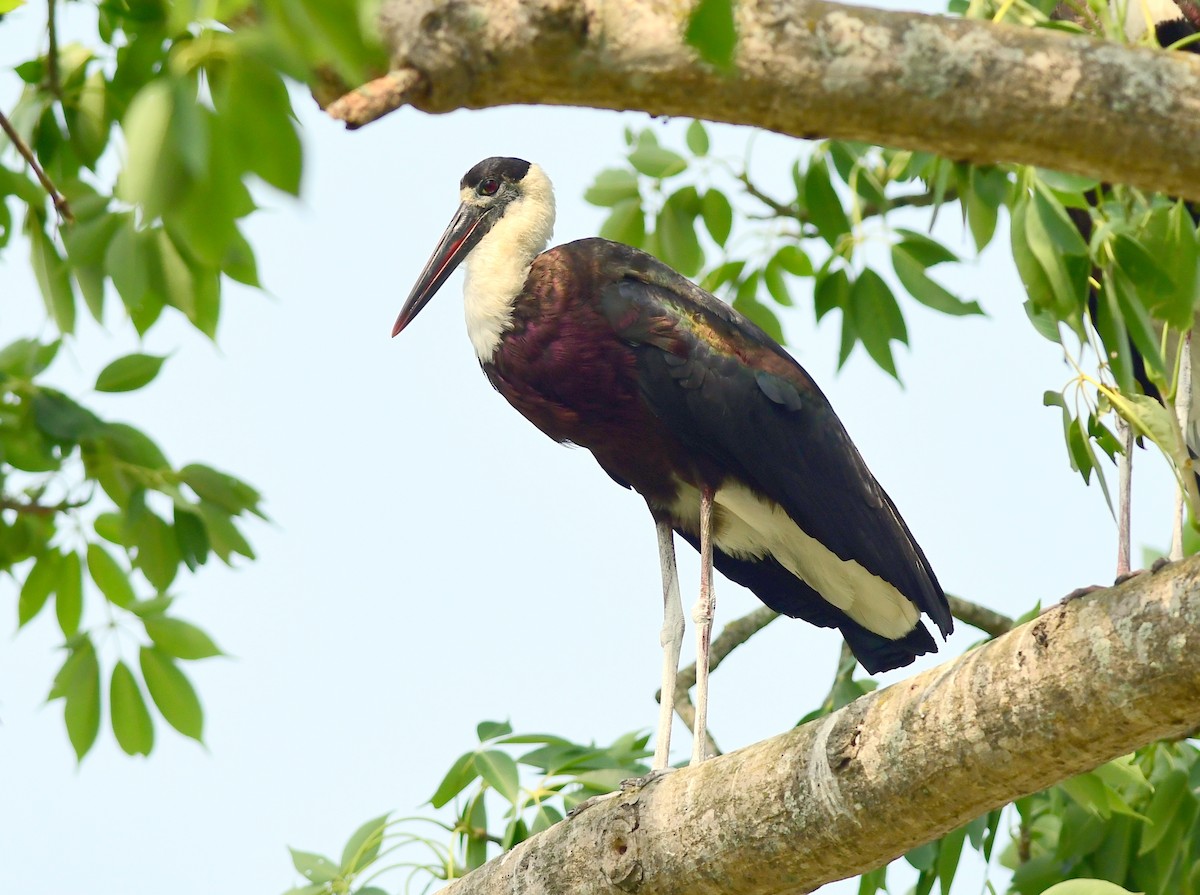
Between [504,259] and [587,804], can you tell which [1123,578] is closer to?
[587,804]

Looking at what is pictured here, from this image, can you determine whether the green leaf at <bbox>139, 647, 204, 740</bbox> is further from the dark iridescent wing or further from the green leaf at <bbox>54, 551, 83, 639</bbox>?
the dark iridescent wing

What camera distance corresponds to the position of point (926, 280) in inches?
130

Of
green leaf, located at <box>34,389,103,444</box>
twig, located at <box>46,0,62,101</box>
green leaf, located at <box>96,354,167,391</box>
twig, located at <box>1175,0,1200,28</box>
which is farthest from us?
twig, located at <box>1175,0,1200,28</box>

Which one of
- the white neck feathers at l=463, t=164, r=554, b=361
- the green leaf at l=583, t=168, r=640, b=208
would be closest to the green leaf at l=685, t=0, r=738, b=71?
the green leaf at l=583, t=168, r=640, b=208

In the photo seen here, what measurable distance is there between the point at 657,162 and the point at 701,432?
2.39ft

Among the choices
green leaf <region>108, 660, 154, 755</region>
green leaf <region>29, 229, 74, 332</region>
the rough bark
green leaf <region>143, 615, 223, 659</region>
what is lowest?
the rough bark

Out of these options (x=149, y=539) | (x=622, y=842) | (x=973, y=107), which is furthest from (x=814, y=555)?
(x=973, y=107)

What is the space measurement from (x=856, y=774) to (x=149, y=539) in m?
1.30

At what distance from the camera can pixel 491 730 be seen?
3760 mm

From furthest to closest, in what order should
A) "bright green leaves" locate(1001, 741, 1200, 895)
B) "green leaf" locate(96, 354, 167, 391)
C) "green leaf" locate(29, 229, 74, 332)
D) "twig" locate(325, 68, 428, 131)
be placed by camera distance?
1. "bright green leaves" locate(1001, 741, 1200, 895)
2. "green leaf" locate(96, 354, 167, 391)
3. "green leaf" locate(29, 229, 74, 332)
4. "twig" locate(325, 68, 428, 131)

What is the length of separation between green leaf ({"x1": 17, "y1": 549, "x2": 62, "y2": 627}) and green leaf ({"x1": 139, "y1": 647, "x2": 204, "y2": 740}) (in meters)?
0.24

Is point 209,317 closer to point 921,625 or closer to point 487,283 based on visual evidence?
point 487,283

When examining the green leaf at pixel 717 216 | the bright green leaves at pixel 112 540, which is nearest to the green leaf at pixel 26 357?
the bright green leaves at pixel 112 540

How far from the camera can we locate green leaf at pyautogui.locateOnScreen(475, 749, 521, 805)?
362 centimetres
